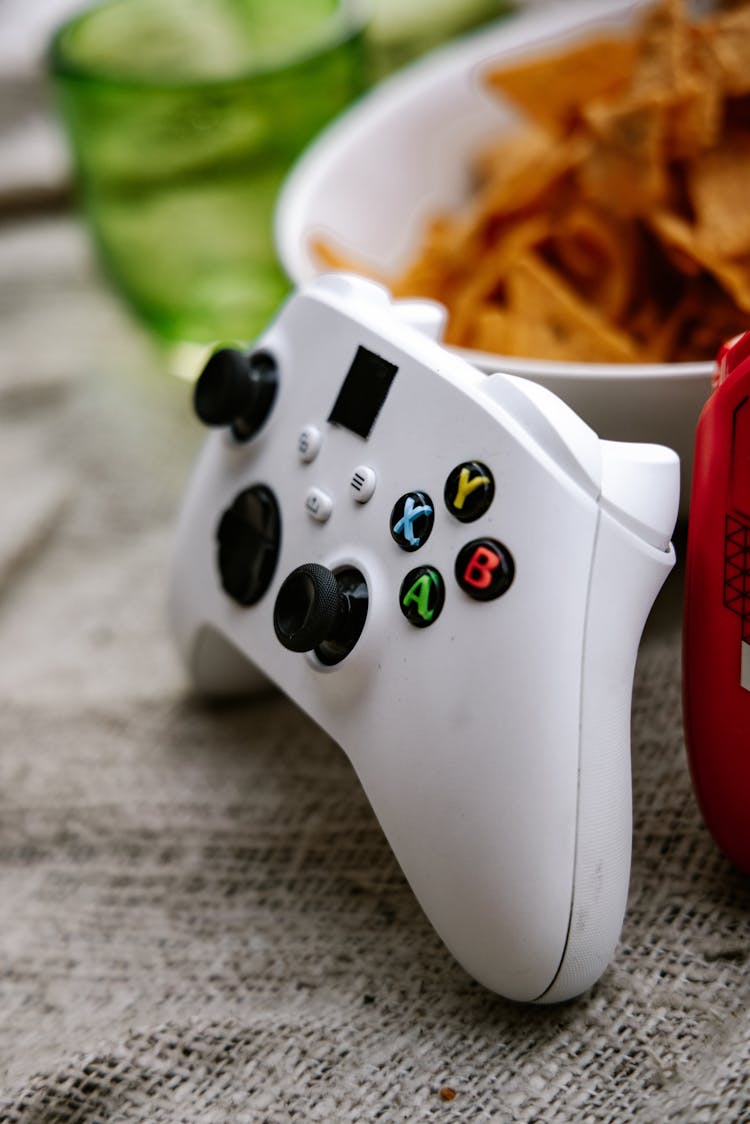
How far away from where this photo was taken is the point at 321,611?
44 cm

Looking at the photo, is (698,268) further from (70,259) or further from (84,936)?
(70,259)

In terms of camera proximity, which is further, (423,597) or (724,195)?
(724,195)

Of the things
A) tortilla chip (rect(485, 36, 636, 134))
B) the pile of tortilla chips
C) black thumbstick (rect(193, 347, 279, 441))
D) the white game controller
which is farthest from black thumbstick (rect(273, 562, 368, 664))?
tortilla chip (rect(485, 36, 636, 134))

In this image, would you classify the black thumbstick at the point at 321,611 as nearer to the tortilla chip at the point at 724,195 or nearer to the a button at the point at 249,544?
the a button at the point at 249,544

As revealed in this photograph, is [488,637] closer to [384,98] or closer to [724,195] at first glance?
[724,195]

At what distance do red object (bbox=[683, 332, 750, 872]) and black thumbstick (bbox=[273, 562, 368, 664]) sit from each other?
12 cm

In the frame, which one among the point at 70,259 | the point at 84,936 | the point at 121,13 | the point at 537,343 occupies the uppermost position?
the point at 121,13

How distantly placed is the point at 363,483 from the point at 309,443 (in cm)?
5

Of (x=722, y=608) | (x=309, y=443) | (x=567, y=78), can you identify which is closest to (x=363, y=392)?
(x=309, y=443)

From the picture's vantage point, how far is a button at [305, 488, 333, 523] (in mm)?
485

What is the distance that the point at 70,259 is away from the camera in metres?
1.11

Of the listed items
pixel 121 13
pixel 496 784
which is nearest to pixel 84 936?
pixel 496 784

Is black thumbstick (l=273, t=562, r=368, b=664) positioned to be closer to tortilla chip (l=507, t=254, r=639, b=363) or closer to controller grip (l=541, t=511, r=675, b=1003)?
controller grip (l=541, t=511, r=675, b=1003)

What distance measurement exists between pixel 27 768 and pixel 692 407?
38cm
